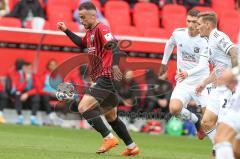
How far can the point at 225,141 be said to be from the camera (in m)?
7.62

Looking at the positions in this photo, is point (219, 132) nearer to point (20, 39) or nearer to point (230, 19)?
point (20, 39)

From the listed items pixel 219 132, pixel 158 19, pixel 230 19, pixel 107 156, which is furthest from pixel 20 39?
pixel 219 132

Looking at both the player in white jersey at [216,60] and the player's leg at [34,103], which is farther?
the player's leg at [34,103]

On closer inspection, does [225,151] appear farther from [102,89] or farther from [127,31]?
[127,31]

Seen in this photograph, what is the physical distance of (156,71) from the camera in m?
18.5

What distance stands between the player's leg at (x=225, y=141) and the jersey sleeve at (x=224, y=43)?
3670 millimetres

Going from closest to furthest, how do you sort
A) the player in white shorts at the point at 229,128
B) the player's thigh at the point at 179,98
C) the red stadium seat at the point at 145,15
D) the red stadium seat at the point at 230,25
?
1. the player in white shorts at the point at 229,128
2. the player's thigh at the point at 179,98
3. the red stadium seat at the point at 230,25
4. the red stadium seat at the point at 145,15

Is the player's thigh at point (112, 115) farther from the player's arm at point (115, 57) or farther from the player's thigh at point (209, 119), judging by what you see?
the player's thigh at point (209, 119)

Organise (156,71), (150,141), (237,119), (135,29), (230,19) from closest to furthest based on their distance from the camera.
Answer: (237,119)
(150,141)
(156,71)
(135,29)
(230,19)

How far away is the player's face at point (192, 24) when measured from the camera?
44.4 ft

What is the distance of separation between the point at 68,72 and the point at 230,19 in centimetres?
702

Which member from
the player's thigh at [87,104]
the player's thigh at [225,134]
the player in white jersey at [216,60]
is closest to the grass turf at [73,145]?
the player's thigh at [87,104]

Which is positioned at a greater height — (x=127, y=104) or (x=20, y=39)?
(x=20, y=39)

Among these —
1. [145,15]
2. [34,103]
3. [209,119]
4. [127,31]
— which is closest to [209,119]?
[209,119]
